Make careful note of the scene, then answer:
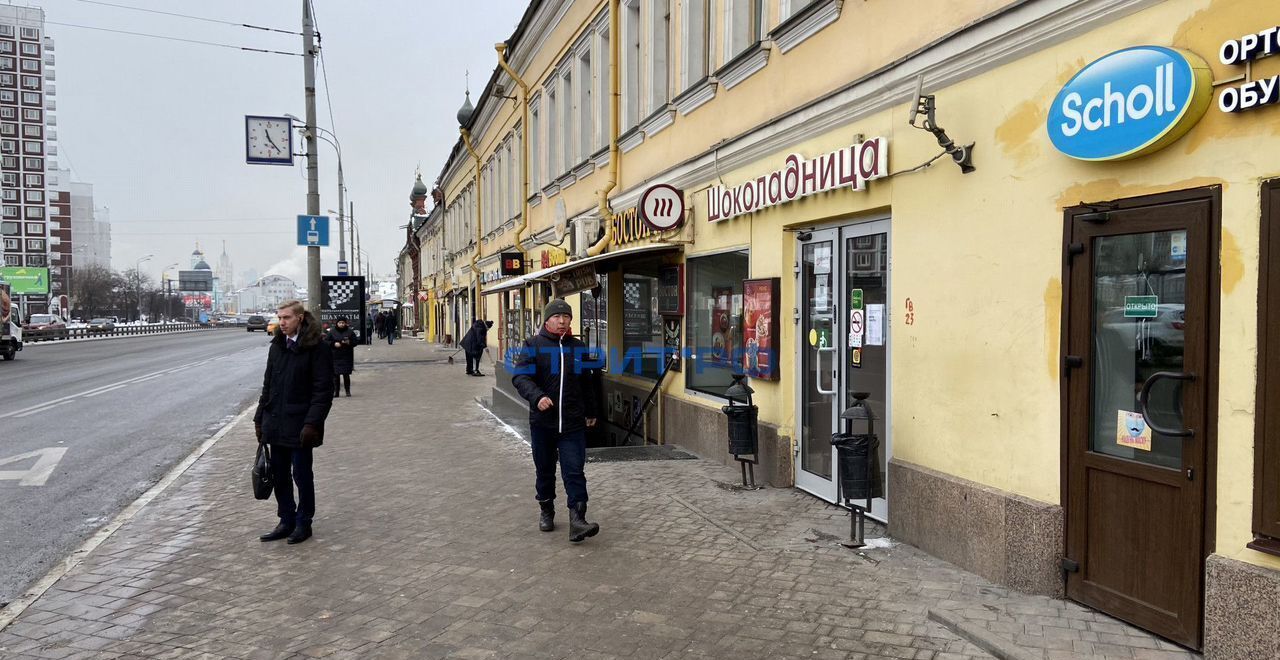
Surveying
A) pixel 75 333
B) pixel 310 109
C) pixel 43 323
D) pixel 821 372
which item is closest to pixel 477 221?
pixel 310 109

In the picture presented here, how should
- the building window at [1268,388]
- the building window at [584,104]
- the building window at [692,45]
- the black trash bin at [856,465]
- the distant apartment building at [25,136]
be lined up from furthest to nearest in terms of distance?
the distant apartment building at [25,136], the building window at [584,104], the building window at [692,45], the black trash bin at [856,465], the building window at [1268,388]

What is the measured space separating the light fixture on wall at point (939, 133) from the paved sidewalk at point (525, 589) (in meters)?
2.51

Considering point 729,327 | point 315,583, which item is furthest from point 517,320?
point 315,583

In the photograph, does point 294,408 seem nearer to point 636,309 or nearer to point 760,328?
point 760,328

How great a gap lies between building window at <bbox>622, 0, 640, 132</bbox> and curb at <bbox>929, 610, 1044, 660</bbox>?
29.4 ft

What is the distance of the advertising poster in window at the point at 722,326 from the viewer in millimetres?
8812

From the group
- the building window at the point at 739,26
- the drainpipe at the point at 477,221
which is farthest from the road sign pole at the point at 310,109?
the drainpipe at the point at 477,221

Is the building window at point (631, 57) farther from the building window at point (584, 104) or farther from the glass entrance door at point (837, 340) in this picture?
the glass entrance door at point (837, 340)

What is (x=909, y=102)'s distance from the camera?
5648 millimetres

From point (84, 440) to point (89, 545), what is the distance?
5.85 meters

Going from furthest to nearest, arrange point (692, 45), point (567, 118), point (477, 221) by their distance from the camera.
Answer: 1. point (477, 221)
2. point (567, 118)
3. point (692, 45)

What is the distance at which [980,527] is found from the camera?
4.82 metres

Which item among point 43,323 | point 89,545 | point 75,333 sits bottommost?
point 89,545

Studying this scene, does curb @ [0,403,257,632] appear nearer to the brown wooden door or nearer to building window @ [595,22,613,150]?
the brown wooden door
